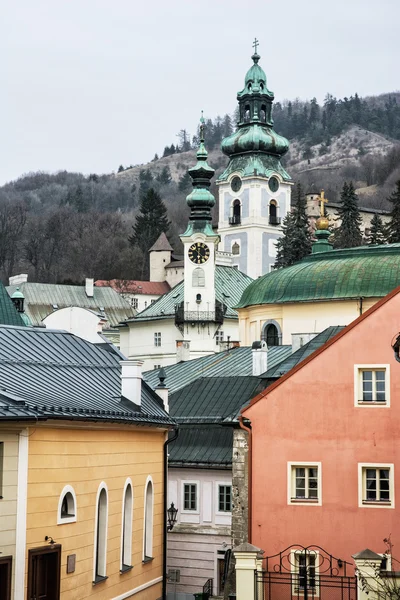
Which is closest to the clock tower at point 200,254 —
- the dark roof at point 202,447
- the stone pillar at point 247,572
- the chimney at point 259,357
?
the chimney at point 259,357

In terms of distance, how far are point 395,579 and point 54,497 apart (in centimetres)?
664

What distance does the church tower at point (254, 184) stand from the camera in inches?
5084

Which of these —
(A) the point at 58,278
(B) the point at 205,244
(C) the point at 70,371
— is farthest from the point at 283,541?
(A) the point at 58,278

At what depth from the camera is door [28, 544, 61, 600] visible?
2252cm

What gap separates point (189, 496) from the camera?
3834 centimetres

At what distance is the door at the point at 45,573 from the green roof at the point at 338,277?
32359mm

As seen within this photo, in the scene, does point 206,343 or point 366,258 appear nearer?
point 366,258

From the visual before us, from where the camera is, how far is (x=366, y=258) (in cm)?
5612

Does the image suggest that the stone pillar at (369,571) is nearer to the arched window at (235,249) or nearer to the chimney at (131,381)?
the chimney at (131,381)

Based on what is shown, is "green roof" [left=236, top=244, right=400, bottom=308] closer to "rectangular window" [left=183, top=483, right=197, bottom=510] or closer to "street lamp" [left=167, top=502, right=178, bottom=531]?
"rectangular window" [left=183, top=483, right=197, bottom=510]

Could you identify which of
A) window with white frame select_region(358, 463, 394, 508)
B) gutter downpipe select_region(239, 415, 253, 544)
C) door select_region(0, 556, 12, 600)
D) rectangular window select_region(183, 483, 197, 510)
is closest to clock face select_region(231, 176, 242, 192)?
rectangular window select_region(183, 483, 197, 510)

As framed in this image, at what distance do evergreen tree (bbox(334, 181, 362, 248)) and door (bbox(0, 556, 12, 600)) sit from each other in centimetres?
9242

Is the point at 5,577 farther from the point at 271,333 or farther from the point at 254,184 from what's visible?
the point at 254,184

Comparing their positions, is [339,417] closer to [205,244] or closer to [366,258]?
[366,258]
